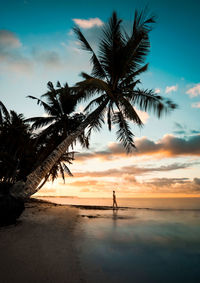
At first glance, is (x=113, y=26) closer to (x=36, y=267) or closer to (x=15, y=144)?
(x=36, y=267)

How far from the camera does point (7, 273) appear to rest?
2.18 metres

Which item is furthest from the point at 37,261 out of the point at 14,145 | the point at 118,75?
the point at 14,145

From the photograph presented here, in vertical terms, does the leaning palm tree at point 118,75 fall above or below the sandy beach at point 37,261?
above

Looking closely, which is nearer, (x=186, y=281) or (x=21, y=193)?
(x=186, y=281)

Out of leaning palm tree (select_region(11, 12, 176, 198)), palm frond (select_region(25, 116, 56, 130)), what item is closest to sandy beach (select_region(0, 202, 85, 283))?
leaning palm tree (select_region(11, 12, 176, 198))

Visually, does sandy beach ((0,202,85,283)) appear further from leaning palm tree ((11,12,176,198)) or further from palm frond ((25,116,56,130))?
palm frond ((25,116,56,130))

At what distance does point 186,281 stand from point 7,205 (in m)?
4.45

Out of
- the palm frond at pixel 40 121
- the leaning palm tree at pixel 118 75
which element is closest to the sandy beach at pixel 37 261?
the leaning palm tree at pixel 118 75

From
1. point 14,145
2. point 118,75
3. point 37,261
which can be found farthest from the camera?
point 14,145

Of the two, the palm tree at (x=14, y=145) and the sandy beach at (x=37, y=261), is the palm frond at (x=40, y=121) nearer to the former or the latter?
the palm tree at (x=14, y=145)

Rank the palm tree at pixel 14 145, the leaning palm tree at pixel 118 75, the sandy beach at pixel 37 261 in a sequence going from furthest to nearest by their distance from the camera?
the palm tree at pixel 14 145
the leaning palm tree at pixel 118 75
the sandy beach at pixel 37 261

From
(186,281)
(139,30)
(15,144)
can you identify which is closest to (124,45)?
(139,30)

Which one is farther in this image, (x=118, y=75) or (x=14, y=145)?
(x=14, y=145)

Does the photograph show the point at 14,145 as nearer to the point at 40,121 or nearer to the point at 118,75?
the point at 40,121
